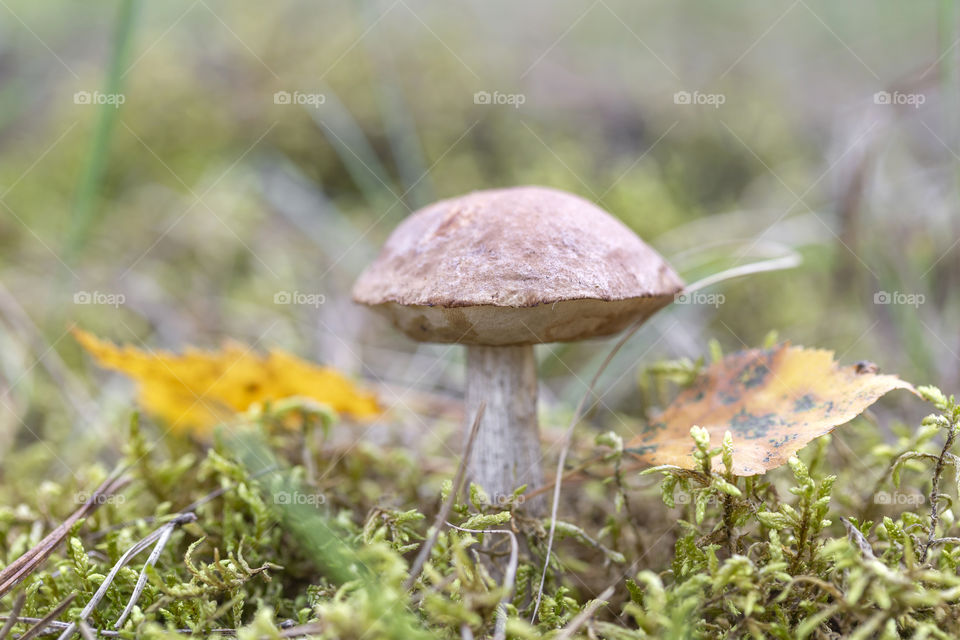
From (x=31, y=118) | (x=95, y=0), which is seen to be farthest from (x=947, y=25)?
(x=95, y=0)

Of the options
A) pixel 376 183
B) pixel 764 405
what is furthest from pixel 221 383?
pixel 376 183

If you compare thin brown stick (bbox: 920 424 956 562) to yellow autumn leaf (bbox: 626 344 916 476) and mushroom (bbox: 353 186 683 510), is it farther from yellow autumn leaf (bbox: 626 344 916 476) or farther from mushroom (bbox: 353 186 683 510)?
mushroom (bbox: 353 186 683 510)

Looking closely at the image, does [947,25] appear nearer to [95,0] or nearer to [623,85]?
[623,85]

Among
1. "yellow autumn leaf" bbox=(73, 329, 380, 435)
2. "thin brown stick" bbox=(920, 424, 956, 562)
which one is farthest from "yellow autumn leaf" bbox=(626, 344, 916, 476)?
"yellow autumn leaf" bbox=(73, 329, 380, 435)

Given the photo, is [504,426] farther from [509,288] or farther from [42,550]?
[42,550]

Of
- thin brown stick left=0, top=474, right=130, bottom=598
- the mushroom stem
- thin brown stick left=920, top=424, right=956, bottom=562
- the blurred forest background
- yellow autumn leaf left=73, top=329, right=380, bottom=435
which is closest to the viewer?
thin brown stick left=920, top=424, right=956, bottom=562

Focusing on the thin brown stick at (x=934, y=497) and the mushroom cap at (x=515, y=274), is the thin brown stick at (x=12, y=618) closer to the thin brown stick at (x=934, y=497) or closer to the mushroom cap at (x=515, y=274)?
the mushroom cap at (x=515, y=274)

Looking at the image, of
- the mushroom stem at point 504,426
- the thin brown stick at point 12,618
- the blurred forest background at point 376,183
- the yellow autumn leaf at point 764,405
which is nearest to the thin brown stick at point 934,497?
the yellow autumn leaf at point 764,405
